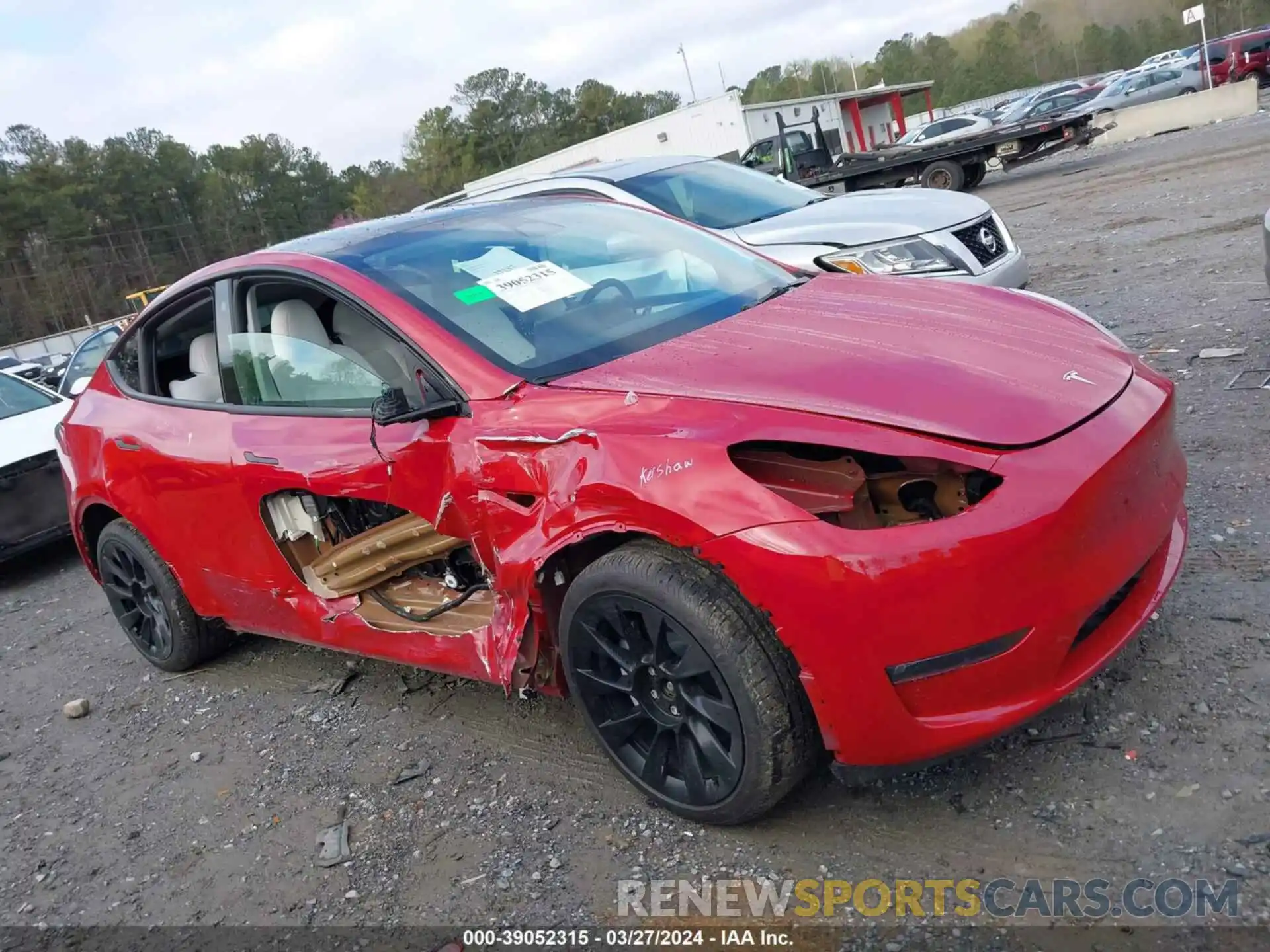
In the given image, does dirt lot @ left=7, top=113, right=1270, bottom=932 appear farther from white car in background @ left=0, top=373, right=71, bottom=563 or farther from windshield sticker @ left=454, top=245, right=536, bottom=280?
white car in background @ left=0, top=373, right=71, bottom=563

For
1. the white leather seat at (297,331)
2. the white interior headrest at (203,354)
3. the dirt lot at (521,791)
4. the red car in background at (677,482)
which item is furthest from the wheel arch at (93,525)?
the white leather seat at (297,331)

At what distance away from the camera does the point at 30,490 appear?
255 inches

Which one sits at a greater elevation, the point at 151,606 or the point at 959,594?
the point at 959,594

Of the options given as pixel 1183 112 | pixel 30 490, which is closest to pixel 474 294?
pixel 30 490

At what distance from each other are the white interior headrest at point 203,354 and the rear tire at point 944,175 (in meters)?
15.8

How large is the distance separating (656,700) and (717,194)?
579 centimetres

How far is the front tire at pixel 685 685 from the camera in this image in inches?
90.5

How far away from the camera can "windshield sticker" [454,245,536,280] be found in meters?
3.20

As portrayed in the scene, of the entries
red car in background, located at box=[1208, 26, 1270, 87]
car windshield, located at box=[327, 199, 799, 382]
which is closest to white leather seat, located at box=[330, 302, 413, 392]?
car windshield, located at box=[327, 199, 799, 382]

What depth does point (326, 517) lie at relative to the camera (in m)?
3.47

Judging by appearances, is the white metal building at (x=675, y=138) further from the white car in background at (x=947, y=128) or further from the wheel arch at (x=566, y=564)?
the wheel arch at (x=566, y=564)

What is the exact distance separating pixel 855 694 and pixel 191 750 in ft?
9.17

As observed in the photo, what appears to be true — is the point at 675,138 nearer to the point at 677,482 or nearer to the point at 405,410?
the point at 405,410

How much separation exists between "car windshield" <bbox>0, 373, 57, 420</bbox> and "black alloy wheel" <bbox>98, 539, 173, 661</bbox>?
3.31 meters
